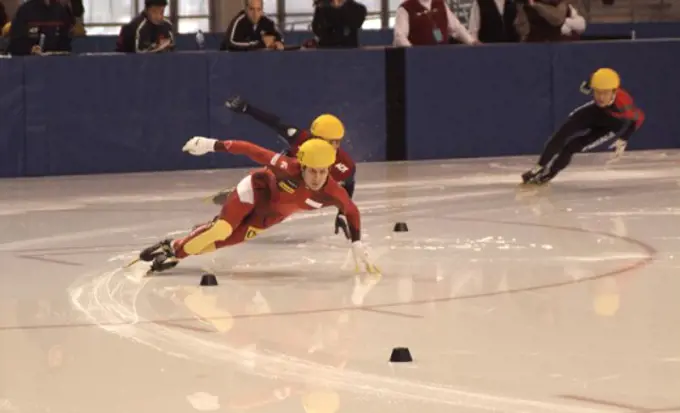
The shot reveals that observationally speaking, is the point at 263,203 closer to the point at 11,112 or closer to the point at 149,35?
the point at 11,112

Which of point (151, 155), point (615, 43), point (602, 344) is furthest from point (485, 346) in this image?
point (615, 43)

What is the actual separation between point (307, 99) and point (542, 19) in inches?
117

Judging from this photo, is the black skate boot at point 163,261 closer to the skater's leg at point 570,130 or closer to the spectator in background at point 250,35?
the skater's leg at point 570,130

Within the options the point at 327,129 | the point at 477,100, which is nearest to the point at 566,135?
the point at 477,100

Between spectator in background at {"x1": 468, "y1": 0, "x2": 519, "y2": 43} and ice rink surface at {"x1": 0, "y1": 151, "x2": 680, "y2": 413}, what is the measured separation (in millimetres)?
4450

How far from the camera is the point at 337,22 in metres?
16.6

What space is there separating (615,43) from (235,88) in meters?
4.61

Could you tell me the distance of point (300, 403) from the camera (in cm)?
573

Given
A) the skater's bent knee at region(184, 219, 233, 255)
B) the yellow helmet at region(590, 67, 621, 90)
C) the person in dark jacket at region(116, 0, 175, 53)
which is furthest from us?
the person in dark jacket at region(116, 0, 175, 53)

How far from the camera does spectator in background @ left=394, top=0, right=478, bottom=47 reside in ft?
55.5

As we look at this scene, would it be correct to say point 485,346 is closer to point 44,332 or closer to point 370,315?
point 370,315

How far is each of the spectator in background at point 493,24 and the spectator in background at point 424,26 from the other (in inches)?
19.0

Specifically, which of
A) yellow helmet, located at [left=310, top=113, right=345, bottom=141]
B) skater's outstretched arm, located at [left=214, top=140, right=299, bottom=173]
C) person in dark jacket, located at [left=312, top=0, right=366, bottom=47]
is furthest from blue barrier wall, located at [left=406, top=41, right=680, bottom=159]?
skater's outstretched arm, located at [left=214, top=140, right=299, bottom=173]

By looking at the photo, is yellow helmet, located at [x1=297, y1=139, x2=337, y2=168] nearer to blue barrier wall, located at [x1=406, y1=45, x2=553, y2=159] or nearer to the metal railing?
blue barrier wall, located at [x1=406, y1=45, x2=553, y2=159]
